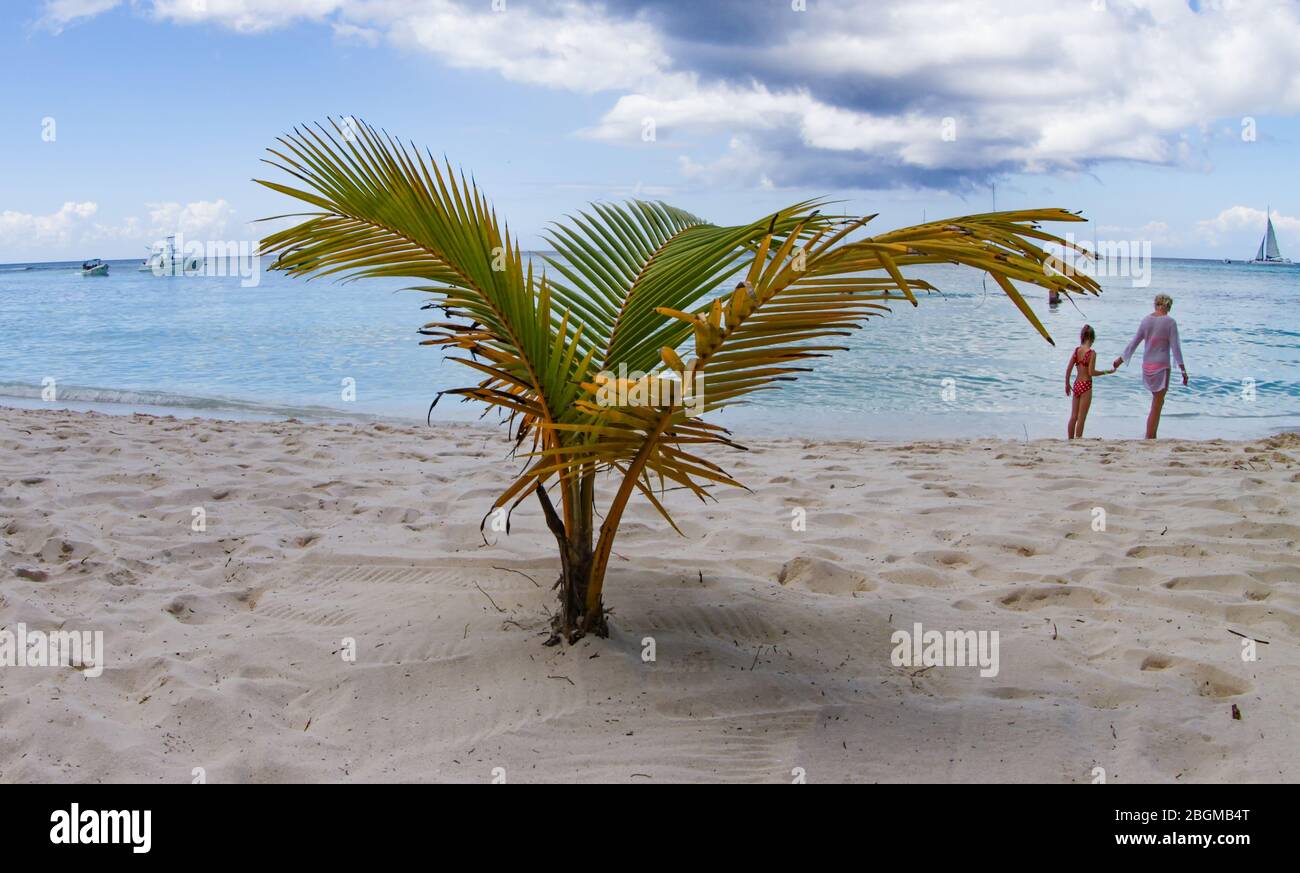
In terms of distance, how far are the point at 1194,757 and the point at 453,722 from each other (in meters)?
2.12

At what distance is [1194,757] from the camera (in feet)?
8.17

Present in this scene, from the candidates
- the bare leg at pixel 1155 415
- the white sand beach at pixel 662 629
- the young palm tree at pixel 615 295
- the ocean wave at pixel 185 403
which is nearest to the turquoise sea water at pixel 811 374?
the ocean wave at pixel 185 403

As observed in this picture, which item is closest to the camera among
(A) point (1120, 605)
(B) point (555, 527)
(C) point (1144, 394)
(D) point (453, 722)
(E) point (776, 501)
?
(D) point (453, 722)

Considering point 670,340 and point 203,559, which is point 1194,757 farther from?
point 203,559

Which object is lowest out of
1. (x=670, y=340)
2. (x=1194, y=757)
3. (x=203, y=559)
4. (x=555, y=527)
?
(x=1194, y=757)

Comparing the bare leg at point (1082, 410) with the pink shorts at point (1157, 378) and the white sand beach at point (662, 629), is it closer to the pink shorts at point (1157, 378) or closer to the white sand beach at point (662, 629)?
the pink shorts at point (1157, 378)

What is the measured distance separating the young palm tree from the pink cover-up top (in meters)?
7.19

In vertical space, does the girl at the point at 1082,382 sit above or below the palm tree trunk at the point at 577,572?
above

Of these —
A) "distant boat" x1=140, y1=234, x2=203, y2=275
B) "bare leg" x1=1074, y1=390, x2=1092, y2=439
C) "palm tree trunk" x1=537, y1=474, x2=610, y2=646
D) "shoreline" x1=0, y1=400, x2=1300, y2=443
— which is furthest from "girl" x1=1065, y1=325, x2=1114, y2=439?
"distant boat" x1=140, y1=234, x2=203, y2=275

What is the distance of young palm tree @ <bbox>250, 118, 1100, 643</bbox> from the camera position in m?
2.23

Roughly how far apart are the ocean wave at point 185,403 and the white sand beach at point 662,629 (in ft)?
17.8

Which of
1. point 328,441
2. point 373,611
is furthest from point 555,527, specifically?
point 328,441

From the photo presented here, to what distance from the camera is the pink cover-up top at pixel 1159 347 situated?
29.1 ft

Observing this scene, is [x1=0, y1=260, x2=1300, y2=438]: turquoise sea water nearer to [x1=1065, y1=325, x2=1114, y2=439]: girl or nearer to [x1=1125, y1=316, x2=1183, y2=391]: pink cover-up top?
[x1=1065, y1=325, x2=1114, y2=439]: girl
